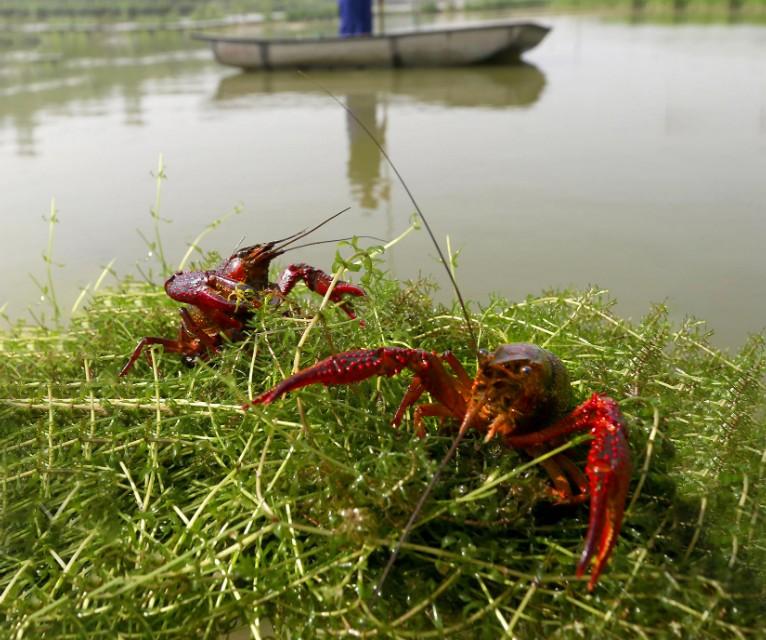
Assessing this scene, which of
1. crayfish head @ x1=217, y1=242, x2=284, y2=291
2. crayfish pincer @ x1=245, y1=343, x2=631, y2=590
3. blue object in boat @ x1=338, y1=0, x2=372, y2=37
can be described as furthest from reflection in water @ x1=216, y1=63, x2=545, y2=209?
crayfish pincer @ x1=245, y1=343, x2=631, y2=590

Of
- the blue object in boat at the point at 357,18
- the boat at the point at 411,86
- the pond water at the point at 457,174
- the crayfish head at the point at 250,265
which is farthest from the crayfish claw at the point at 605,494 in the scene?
the blue object in boat at the point at 357,18

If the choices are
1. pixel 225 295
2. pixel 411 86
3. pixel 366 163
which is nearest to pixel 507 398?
pixel 225 295

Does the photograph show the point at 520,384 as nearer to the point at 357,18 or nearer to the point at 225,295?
the point at 225,295

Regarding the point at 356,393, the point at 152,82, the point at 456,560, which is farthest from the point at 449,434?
the point at 152,82

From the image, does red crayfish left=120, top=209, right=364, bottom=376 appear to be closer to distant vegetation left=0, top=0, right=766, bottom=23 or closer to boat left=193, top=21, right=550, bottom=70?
boat left=193, top=21, right=550, bottom=70

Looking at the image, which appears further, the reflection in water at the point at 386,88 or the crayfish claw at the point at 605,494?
the reflection in water at the point at 386,88

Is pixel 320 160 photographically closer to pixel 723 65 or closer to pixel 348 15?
pixel 723 65

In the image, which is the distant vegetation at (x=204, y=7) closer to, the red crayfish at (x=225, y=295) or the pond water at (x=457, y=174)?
the pond water at (x=457, y=174)
